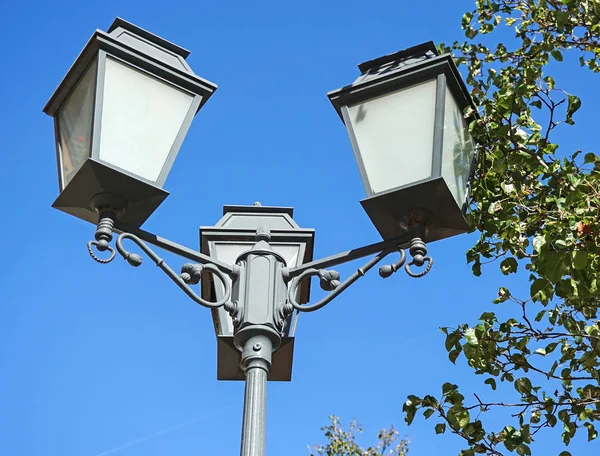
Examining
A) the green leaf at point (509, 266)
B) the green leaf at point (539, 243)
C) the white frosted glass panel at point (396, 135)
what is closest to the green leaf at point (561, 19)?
the green leaf at point (509, 266)

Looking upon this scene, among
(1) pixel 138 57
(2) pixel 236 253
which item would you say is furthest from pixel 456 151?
(1) pixel 138 57

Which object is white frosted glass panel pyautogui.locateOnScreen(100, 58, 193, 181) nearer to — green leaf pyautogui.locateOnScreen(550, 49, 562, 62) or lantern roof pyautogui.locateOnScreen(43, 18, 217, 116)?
lantern roof pyautogui.locateOnScreen(43, 18, 217, 116)

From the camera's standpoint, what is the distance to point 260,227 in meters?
3.39

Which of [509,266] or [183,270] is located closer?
[183,270]

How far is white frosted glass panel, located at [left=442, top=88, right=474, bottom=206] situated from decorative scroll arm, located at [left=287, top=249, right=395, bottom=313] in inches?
14.0

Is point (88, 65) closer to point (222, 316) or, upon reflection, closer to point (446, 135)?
point (222, 316)

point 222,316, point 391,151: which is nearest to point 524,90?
point 391,151

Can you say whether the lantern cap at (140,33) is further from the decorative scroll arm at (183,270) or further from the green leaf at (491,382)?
the green leaf at (491,382)

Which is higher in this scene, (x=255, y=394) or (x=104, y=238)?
(x=104, y=238)

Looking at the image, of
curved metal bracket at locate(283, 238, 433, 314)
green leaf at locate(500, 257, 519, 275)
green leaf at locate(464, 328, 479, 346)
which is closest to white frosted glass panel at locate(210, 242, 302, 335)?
curved metal bracket at locate(283, 238, 433, 314)

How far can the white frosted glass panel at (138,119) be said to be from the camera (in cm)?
313

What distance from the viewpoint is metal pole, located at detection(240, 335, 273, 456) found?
2.71 meters

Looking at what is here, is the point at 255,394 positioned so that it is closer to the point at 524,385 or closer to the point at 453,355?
the point at 453,355

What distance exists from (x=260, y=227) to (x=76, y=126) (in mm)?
826
